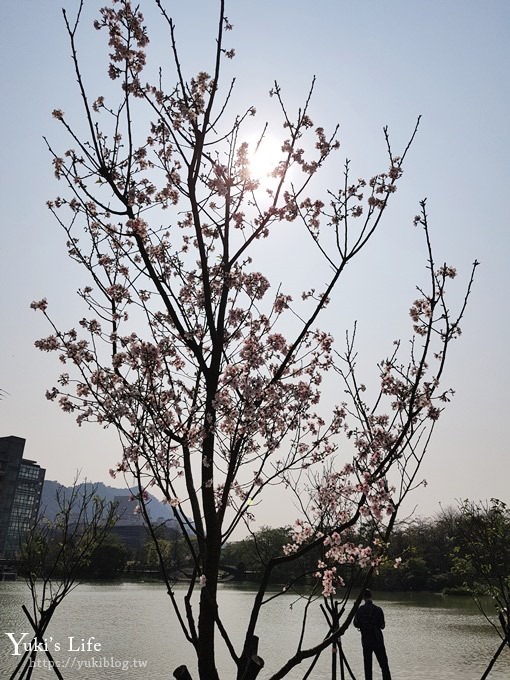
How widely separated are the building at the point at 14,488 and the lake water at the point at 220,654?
211 feet

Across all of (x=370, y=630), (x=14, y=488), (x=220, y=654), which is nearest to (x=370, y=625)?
(x=370, y=630)

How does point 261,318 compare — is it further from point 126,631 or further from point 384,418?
point 126,631

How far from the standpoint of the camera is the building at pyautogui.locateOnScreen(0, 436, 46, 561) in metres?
82.8

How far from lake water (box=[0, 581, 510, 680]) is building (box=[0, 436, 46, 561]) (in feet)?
211

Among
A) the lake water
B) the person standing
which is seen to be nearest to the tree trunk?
the person standing

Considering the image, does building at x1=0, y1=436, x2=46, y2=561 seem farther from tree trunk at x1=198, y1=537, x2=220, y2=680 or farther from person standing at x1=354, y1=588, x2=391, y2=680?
tree trunk at x1=198, y1=537, x2=220, y2=680

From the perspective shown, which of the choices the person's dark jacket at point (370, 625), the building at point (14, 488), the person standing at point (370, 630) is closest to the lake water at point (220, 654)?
the person standing at point (370, 630)

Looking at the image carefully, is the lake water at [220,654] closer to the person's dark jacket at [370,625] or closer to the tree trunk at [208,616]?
the person's dark jacket at [370,625]

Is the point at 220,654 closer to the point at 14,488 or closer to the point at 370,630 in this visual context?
the point at 370,630

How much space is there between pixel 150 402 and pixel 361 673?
34.6ft

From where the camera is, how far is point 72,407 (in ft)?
14.4

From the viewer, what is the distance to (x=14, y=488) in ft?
281

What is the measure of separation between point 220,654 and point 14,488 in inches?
3339

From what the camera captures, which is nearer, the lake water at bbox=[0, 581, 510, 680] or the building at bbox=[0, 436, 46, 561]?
the lake water at bbox=[0, 581, 510, 680]
